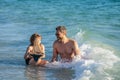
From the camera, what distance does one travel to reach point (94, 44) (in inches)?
423

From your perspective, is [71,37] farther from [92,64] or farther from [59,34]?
[92,64]

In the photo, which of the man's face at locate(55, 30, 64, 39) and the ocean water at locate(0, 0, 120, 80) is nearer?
the ocean water at locate(0, 0, 120, 80)


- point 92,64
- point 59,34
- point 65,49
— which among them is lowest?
point 92,64

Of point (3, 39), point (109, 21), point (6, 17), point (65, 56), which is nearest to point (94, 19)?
point (109, 21)

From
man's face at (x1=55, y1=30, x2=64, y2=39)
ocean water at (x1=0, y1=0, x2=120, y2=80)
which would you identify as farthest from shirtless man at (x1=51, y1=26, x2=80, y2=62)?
ocean water at (x1=0, y1=0, x2=120, y2=80)

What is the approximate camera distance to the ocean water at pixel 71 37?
7926mm

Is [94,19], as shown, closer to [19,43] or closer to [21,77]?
[19,43]

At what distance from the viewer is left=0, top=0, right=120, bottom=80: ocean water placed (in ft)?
26.0

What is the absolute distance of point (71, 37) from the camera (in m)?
11.9

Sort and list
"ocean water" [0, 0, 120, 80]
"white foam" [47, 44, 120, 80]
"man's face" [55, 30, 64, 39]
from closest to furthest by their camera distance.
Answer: "white foam" [47, 44, 120, 80]
"ocean water" [0, 0, 120, 80]
"man's face" [55, 30, 64, 39]

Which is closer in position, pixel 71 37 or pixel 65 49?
pixel 65 49

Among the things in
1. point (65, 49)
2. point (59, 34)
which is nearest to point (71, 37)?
→ point (65, 49)

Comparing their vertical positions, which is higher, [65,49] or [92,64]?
[65,49]

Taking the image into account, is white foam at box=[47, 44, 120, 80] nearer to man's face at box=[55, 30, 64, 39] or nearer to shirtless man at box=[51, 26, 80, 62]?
shirtless man at box=[51, 26, 80, 62]
